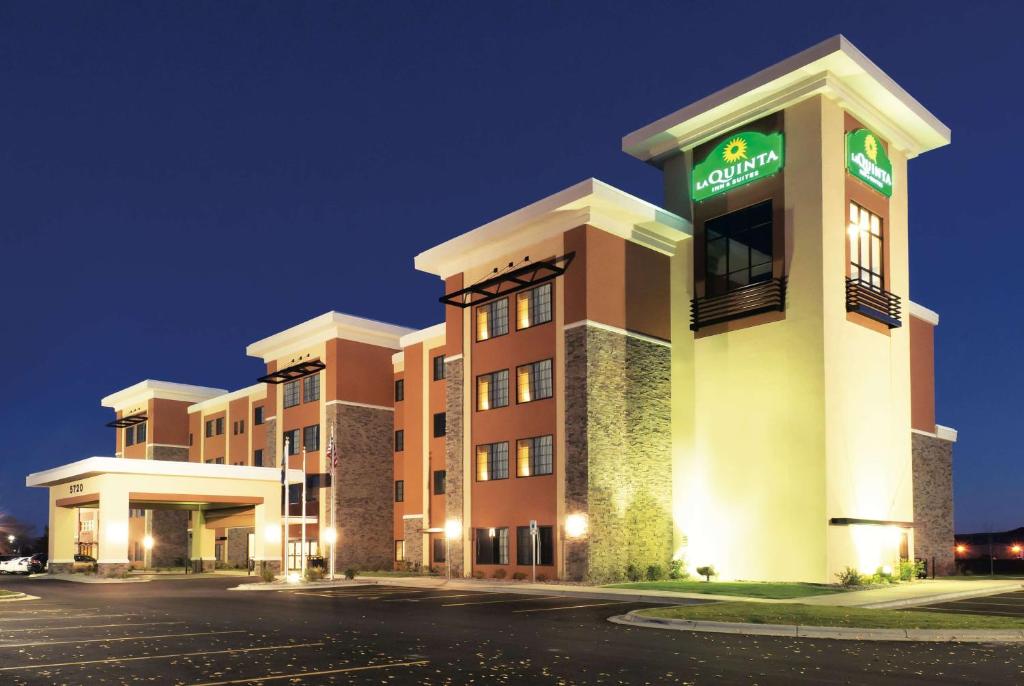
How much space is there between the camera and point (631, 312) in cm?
3797

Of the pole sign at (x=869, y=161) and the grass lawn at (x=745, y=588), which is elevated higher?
the pole sign at (x=869, y=161)

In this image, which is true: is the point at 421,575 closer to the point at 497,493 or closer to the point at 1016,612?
the point at 497,493

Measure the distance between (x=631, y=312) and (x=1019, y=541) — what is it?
35.5 meters

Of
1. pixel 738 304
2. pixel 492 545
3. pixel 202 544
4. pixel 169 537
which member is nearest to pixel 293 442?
pixel 202 544

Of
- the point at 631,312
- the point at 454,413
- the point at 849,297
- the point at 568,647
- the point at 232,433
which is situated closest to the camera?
the point at 568,647

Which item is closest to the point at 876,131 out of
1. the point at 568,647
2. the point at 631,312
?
the point at 631,312

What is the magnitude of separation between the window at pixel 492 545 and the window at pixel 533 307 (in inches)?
340

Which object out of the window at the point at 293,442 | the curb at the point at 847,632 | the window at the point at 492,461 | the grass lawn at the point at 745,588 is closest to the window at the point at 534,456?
the window at the point at 492,461

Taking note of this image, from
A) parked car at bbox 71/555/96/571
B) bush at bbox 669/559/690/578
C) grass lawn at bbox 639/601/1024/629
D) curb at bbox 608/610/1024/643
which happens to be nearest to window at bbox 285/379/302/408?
parked car at bbox 71/555/96/571

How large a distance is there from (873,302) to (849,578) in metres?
10.8

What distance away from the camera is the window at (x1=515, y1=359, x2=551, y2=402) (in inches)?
1483

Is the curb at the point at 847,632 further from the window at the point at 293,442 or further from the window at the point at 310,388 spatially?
the window at the point at 293,442

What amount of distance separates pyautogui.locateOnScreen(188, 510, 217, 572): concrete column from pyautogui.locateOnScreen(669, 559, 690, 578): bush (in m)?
33.4

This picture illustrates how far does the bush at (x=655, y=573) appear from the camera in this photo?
36.3 m
